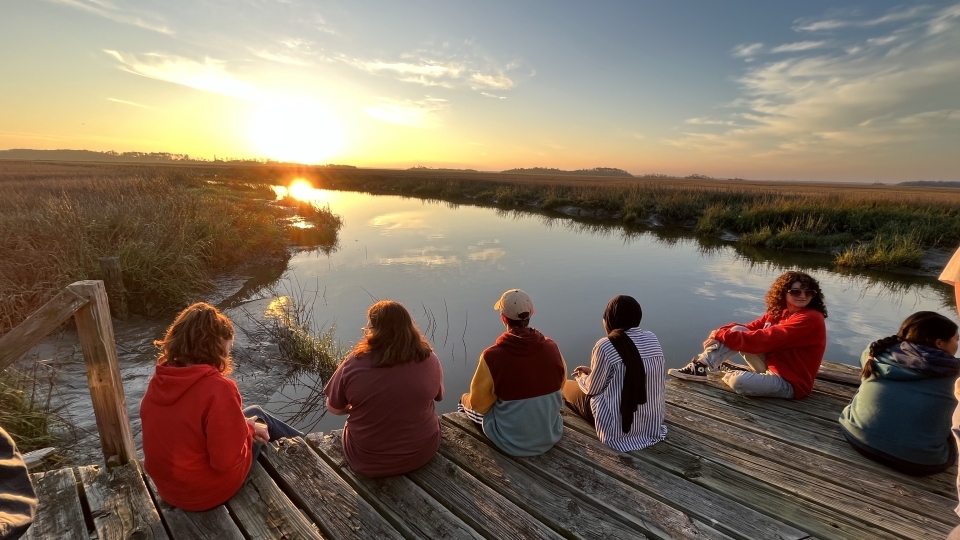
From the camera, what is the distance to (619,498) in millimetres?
2477

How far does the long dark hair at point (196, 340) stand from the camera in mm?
2105

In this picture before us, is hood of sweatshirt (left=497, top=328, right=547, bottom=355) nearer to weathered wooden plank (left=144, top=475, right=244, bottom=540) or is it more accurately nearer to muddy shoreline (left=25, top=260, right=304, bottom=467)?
weathered wooden plank (left=144, top=475, right=244, bottom=540)

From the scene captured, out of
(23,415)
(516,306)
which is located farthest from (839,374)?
(23,415)

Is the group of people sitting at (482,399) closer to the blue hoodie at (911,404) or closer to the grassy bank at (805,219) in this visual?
the blue hoodie at (911,404)

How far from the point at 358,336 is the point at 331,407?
4259 mm

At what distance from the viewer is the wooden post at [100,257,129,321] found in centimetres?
589

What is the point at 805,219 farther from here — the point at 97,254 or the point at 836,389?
the point at 97,254

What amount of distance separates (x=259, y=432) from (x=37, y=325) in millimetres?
1313

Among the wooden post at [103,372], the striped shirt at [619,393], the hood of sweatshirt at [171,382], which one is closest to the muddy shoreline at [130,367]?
the wooden post at [103,372]

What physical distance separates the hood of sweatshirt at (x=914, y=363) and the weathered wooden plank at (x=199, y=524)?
12.8ft

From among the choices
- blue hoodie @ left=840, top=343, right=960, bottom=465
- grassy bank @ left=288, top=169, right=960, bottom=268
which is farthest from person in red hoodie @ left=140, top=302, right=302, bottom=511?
grassy bank @ left=288, top=169, right=960, bottom=268

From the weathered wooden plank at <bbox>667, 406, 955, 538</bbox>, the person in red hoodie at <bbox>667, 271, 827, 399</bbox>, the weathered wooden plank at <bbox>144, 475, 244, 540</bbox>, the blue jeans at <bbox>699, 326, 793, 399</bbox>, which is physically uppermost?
the person in red hoodie at <bbox>667, 271, 827, 399</bbox>

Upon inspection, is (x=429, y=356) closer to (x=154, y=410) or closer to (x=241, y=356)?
(x=154, y=410)

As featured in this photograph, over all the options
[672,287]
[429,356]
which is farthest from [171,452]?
[672,287]
